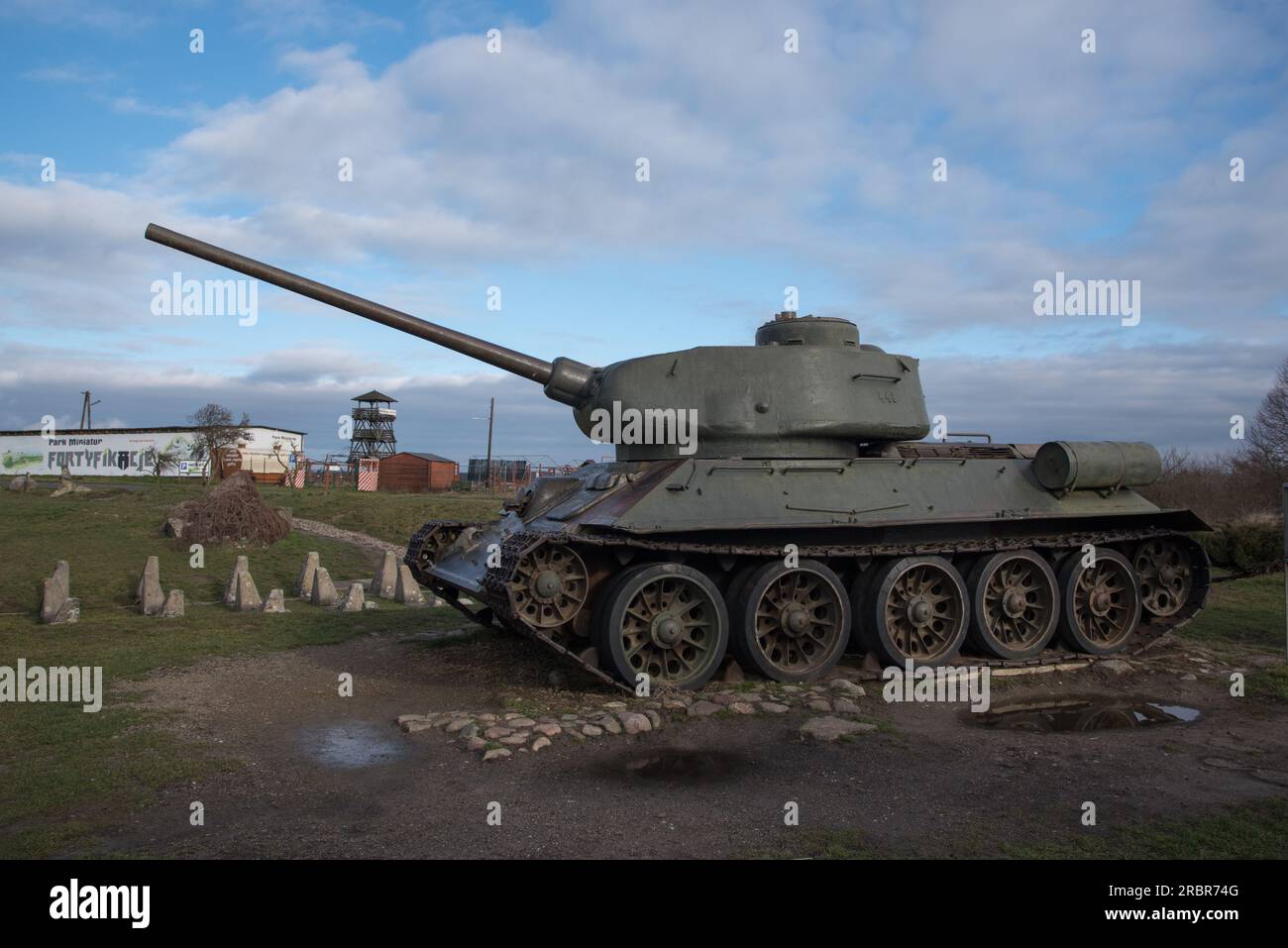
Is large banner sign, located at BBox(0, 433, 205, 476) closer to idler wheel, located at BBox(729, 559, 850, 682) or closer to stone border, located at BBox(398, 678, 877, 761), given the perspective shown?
idler wheel, located at BBox(729, 559, 850, 682)

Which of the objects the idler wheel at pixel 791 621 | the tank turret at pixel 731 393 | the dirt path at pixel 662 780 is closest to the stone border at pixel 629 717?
the dirt path at pixel 662 780

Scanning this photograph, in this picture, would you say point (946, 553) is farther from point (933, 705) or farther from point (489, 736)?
point (489, 736)

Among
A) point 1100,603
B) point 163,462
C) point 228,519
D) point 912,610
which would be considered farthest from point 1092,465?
point 163,462

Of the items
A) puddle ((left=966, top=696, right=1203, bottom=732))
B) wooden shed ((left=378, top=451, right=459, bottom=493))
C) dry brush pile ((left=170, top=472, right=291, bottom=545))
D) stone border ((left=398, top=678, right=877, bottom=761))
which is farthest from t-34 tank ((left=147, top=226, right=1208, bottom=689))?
wooden shed ((left=378, top=451, right=459, bottom=493))

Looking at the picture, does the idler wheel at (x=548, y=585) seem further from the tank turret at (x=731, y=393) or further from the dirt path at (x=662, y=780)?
the tank turret at (x=731, y=393)

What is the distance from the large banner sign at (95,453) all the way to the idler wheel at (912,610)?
45.8 metres

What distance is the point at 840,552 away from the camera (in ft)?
32.2

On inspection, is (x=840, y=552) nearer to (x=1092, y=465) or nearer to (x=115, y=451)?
(x=1092, y=465)

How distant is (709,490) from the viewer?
948cm

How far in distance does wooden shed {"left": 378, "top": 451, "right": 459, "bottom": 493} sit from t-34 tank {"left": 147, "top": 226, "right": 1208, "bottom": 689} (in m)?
34.5

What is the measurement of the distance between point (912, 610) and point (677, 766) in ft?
13.7

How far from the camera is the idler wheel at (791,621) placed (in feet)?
31.6
